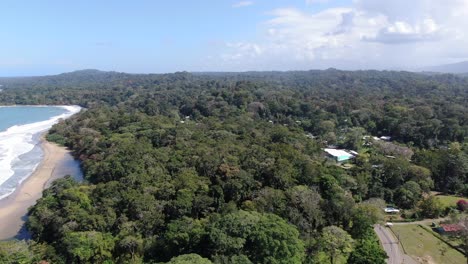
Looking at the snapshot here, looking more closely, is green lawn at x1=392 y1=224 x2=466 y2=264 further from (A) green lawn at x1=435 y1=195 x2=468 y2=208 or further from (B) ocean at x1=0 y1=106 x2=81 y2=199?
(B) ocean at x1=0 y1=106 x2=81 y2=199

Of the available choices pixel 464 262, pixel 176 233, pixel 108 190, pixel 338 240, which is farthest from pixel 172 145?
pixel 464 262

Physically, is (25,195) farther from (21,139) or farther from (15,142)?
(21,139)

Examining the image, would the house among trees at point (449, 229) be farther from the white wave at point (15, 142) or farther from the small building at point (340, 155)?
the white wave at point (15, 142)

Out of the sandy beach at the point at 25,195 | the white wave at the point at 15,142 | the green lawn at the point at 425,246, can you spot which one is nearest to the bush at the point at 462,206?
the green lawn at the point at 425,246

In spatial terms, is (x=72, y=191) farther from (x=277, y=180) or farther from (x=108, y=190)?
(x=277, y=180)

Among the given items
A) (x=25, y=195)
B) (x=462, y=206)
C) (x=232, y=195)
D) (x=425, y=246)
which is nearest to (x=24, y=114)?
(x=25, y=195)

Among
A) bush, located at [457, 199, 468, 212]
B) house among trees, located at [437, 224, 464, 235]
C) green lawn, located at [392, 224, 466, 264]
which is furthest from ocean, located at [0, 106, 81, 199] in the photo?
bush, located at [457, 199, 468, 212]
